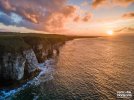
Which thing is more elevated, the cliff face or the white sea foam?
the cliff face

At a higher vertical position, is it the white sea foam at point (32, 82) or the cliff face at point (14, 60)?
the cliff face at point (14, 60)

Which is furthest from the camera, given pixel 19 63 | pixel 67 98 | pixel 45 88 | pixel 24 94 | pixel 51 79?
pixel 51 79

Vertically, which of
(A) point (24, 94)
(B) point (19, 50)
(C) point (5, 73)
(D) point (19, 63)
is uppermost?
(B) point (19, 50)

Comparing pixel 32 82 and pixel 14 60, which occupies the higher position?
pixel 14 60

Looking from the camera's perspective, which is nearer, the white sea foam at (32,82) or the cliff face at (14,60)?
the white sea foam at (32,82)

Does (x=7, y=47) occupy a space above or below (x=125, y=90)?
above

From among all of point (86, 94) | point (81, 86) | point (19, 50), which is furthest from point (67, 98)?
point (19, 50)

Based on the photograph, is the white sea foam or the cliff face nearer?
the white sea foam

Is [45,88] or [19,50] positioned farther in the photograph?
[19,50]

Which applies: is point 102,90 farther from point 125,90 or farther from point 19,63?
point 19,63

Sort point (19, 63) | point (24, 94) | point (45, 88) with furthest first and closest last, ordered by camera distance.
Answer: point (19, 63) < point (45, 88) < point (24, 94)

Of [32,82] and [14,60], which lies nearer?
[14,60]
